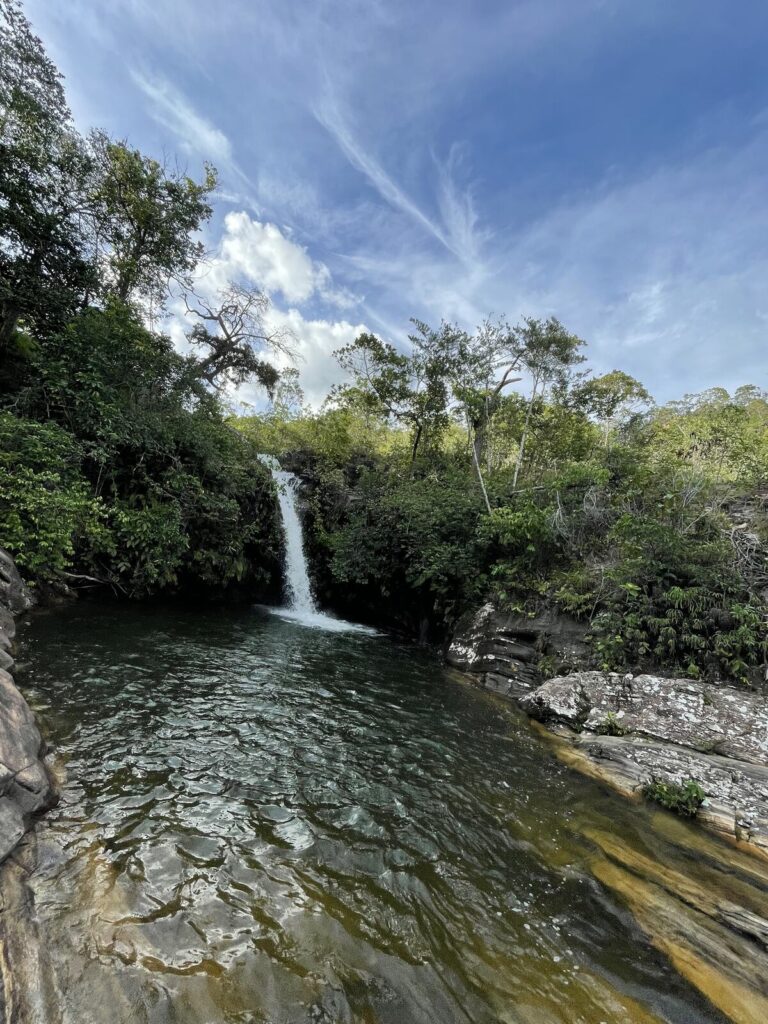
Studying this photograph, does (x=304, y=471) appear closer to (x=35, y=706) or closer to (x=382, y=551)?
(x=382, y=551)

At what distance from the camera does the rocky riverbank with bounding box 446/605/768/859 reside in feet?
17.6

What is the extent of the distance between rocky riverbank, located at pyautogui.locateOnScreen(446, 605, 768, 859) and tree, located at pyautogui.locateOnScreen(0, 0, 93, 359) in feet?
51.3

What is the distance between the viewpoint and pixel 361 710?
24.3ft

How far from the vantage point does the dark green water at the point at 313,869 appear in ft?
8.55

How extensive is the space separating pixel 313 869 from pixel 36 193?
1566 cm

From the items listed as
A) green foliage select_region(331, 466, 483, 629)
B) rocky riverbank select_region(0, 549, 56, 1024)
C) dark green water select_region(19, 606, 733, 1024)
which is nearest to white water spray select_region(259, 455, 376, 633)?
green foliage select_region(331, 466, 483, 629)

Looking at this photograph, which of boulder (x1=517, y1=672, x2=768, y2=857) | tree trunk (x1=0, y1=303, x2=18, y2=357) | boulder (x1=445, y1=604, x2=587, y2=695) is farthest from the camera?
tree trunk (x1=0, y1=303, x2=18, y2=357)

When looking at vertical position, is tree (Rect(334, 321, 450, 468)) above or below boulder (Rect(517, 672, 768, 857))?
above

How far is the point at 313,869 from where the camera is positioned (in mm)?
3619

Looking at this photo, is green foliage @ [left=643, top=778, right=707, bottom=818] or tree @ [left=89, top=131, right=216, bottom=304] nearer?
green foliage @ [left=643, top=778, right=707, bottom=818]

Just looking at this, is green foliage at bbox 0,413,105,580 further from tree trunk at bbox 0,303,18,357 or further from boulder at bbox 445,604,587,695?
boulder at bbox 445,604,587,695

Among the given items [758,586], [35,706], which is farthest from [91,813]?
[758,586]

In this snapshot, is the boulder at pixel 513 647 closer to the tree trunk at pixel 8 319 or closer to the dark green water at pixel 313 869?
the dark green water at pixel 313 869

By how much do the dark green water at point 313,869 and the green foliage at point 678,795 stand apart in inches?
21.7
